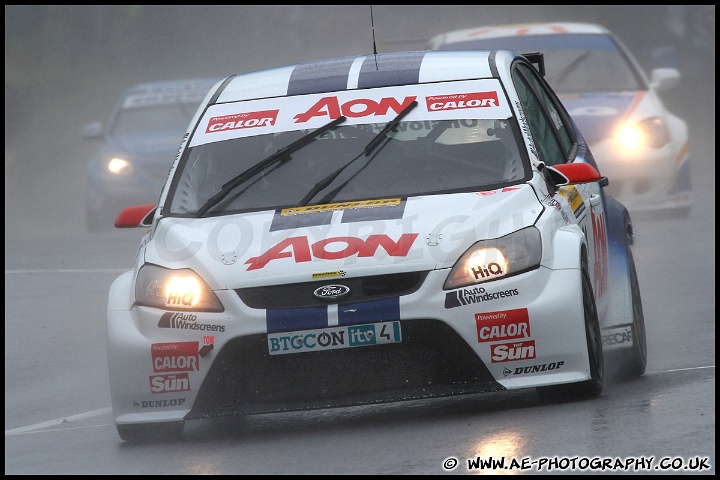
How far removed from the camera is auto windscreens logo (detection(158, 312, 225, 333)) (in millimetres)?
6574

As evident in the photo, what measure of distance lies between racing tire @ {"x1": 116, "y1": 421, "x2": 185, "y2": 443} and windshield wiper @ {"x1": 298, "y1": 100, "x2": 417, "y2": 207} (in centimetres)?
108

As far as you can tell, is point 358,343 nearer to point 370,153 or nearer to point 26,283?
point 370,153

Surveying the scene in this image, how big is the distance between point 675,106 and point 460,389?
21339 millimetres

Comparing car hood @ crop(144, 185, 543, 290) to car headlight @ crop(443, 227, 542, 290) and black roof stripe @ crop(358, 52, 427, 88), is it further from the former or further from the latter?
black roof stripe @ crop(358, 52, 427, 88)

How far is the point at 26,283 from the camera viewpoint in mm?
14148

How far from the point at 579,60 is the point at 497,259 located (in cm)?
997

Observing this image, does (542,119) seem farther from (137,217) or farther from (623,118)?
(623,118)

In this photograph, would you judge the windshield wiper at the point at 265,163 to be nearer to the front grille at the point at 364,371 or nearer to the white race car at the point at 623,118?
the front grille at the point at 364,371

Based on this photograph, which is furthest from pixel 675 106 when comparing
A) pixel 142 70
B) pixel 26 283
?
pixel 26 283

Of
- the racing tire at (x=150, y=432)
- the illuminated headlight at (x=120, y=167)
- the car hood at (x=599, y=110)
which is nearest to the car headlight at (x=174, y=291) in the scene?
the racing tire at (x=150, y=432)

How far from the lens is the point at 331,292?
257 inches

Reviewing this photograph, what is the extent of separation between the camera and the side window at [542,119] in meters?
7.80

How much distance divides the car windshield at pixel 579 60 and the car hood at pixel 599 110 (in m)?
0.22

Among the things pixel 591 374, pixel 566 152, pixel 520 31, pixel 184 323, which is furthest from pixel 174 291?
pixel 520 31
